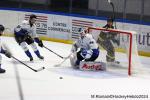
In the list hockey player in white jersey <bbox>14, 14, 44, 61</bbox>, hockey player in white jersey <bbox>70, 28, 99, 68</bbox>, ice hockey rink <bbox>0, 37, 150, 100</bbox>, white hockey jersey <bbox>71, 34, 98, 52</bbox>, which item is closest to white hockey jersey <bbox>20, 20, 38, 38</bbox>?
hockey player in white jersey <bbox>14, 14, 44, 61</bbox>

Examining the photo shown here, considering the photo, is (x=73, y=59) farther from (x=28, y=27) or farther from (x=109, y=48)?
(x=28, y=27)

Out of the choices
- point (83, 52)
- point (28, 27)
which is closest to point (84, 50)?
point (83, 52)

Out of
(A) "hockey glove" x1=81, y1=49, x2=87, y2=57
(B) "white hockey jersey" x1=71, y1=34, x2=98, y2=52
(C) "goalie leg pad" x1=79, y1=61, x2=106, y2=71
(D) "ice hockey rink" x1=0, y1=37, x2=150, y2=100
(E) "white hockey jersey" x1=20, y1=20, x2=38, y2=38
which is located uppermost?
(E) "white hockey jersey" x1=20, y1=20, x2=38, y2=38

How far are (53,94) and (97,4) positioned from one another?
6.34 meters

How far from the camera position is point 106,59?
9977 millimetres

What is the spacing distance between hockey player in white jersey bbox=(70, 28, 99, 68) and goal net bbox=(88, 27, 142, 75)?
0.81ft

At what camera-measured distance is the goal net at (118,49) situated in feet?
31.7

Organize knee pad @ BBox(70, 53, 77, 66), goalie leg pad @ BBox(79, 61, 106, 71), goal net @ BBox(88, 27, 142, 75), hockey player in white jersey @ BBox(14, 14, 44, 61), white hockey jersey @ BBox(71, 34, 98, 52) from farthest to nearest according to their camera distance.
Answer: hockey player in white jersey @ BBox(14, 14, 44, 61)
knee pad @ BBox(70, 53, 77, 66)
goalie leg pad @ BBox(79, 61, 106, 71)
white hockey jersey @ BBox(71, 34, 98, 52)
goal net @ BBox(88, 27, 142, 75)

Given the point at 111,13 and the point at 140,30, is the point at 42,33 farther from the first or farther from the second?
the point at 140,30

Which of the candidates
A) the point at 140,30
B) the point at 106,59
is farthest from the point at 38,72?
the point at 140,30

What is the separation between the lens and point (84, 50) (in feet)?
32.8

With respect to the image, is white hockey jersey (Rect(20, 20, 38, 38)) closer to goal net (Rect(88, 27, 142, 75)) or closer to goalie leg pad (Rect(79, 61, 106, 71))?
goal net (Rect(88, 27, 142, 75))

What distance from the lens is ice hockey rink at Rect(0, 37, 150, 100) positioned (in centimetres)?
779

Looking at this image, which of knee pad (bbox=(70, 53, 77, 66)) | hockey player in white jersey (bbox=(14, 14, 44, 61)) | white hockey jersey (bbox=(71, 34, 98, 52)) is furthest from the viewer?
hockey player in white jersey (bbox=(14, 14, 44, 61))
